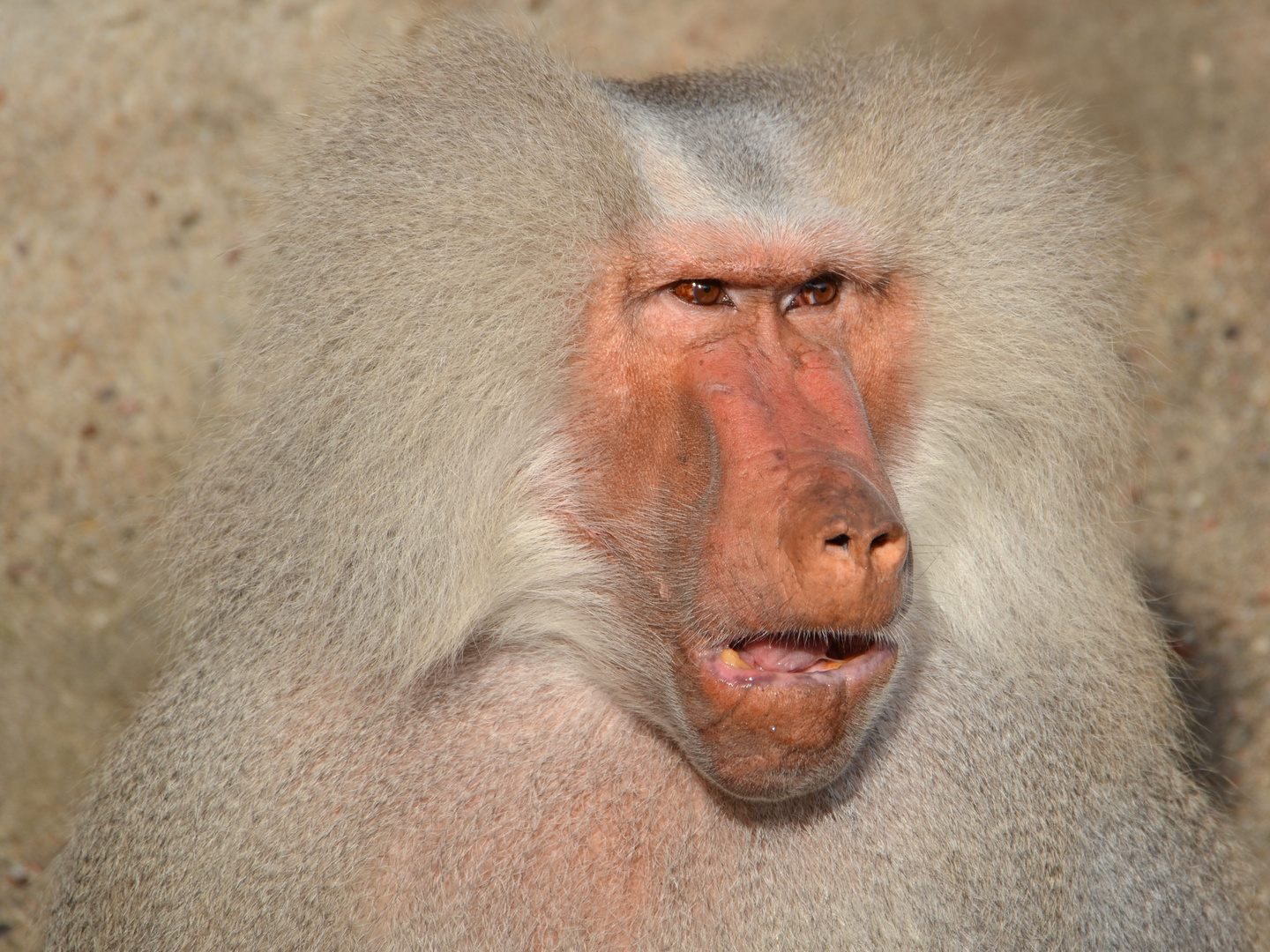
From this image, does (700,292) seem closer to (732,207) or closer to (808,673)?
(732,207)

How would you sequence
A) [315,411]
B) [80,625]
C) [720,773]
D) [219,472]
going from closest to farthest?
[720,773], [315,411], [219,472], [80,625]

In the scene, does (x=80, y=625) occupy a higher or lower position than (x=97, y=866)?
lower

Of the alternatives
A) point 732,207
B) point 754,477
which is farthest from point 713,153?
point 754,477

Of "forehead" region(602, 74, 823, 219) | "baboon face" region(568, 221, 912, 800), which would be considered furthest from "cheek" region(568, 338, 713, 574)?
"forehead" region(602, 74, 823, 219)

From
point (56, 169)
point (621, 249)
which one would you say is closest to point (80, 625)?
point (56, 169)

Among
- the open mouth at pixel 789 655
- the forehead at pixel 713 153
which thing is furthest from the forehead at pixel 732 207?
the open mouth at pixel 789 655

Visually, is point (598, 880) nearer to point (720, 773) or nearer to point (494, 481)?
point (720, 773)

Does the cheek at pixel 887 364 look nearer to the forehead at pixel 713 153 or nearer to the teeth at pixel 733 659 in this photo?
the forehead at pixel 713 153
